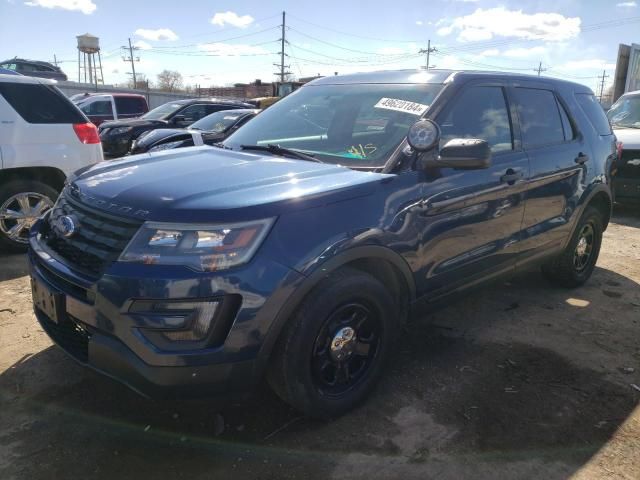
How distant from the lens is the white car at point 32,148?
494 cm

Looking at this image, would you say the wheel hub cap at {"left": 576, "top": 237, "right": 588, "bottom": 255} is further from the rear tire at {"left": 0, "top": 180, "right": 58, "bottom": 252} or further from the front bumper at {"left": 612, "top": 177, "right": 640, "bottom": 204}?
the rear tire at {"left": 0, "top": 180, "right": 58, "bottom": 252}

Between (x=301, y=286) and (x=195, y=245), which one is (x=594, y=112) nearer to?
(x=301, y=286)

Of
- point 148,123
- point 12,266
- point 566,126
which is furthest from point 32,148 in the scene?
point 148,123

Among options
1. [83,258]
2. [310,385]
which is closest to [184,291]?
[83,258]

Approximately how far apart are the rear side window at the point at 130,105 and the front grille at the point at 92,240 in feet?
46.3

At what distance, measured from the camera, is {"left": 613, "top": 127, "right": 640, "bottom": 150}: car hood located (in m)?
7.91

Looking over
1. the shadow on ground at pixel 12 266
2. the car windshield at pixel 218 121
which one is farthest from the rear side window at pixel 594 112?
the car windshield at pixel 218 121

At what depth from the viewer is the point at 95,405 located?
2750mm

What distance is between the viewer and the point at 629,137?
816cm

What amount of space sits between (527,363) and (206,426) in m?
2.10

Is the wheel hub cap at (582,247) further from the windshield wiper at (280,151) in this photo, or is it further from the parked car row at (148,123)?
the parked car row at (148,123)

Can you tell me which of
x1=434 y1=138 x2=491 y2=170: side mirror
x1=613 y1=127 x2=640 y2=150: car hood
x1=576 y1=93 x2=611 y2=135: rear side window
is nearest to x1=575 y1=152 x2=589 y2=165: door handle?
x1=576 y1=93 x2=611 y2=135: rear side window

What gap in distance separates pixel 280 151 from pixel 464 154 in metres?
1.07

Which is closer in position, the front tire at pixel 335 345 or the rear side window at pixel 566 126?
the front tire at pixel 335 345
